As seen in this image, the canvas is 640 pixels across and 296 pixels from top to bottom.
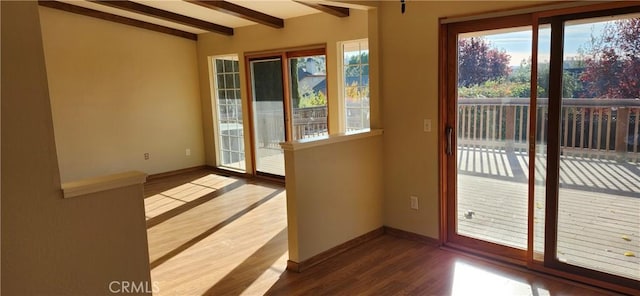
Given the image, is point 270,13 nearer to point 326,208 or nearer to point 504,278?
point 326,208

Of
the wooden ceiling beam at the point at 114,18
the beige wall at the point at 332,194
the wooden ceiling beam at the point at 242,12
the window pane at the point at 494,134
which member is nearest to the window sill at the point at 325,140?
the beige wall at the point at 332,194

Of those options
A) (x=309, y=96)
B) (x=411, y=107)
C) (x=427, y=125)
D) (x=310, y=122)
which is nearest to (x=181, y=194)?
(x=310, y=122)

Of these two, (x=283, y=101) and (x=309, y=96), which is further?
(x=283, y=101)

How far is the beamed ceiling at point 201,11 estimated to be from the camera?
4855 millimetres

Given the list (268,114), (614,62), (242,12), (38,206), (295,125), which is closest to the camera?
(38,206)

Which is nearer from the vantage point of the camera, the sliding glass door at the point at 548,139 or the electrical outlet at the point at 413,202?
the sliding glass door at the point at 548,139

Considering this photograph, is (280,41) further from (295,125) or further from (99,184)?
(99,184)

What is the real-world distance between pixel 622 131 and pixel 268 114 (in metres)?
4.56

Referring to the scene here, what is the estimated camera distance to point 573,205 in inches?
120

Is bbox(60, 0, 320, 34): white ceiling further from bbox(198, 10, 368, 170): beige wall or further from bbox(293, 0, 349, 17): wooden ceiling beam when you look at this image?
bbox(293, 0, 349, 17): wooden ceiling beam

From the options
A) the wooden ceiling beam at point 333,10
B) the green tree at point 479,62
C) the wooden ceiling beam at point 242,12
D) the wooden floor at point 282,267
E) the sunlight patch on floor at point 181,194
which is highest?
Result: the wooden ceiling beam at point 242,12

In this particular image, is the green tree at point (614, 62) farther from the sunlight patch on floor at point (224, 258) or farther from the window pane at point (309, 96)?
the window pane at point (309, 96)

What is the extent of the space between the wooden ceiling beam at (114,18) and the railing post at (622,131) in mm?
5921

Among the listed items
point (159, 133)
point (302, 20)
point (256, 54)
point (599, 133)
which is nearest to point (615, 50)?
point (599, 133)
